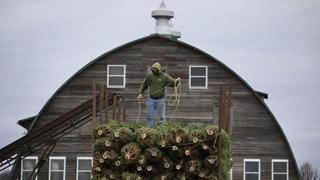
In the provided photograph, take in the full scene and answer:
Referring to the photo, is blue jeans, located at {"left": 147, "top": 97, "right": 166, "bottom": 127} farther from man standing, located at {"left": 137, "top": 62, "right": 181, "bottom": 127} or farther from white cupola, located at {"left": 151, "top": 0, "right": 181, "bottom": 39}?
white cupola, located at {"left": 151, "top": 0, "right": 181, "bottom": 39}

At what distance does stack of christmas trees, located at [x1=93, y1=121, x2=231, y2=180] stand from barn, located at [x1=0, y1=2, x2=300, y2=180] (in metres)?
26.8

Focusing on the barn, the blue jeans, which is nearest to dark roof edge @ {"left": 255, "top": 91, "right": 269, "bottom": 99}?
the barn

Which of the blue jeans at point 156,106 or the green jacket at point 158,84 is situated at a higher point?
the green jacket at point 158,84

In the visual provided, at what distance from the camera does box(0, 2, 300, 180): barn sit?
55969 mm

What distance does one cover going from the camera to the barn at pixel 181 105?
184 ft

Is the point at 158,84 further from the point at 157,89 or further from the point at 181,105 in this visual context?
the point at 181,105

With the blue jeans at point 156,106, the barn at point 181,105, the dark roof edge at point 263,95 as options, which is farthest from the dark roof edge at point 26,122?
the blue jeans at point 156,106

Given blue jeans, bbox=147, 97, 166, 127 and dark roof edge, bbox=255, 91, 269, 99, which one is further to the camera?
dark roof edge, bbox=255, 91, 269, 99

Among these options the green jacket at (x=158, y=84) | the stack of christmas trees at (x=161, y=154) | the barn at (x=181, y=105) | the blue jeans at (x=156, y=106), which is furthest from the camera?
the barn at (x=181, y=105)

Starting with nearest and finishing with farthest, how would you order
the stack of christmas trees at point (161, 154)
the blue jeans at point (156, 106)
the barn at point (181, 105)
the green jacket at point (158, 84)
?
the stack of christmas trees at point (161, 154), the green jacket at point (158, 84), the blue jeans at point (156, 106), the barn at point (181, 105)

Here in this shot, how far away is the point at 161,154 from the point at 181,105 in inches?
1086

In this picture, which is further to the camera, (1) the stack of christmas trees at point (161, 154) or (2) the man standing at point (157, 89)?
(2) the man standing at point (157, 89)

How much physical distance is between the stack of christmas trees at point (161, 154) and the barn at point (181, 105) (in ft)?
87.9

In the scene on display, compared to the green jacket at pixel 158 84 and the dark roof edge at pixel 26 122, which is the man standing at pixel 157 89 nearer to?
the green jacket at pixel 158 84
